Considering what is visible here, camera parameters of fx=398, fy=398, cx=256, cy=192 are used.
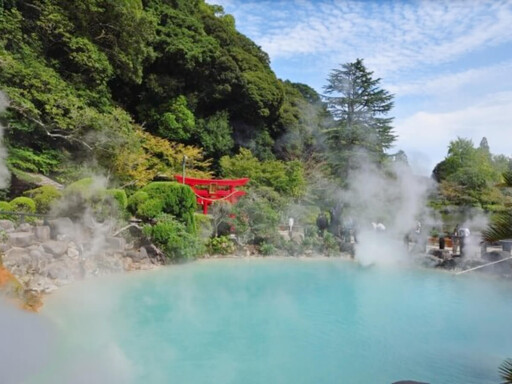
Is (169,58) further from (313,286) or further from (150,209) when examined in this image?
(313,286)

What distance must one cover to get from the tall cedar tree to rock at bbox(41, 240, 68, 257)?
15294 mm

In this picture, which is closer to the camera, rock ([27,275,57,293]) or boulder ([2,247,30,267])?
rock ([27,275,57,293])

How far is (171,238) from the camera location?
38.2 ft

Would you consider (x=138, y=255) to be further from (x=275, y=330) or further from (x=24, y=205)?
(x=275, y=330)

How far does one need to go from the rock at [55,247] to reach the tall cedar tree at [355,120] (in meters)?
15.3

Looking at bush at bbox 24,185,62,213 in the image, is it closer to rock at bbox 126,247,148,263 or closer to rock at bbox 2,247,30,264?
rock at bbox 2,247,30,264

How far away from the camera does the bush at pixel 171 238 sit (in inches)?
459

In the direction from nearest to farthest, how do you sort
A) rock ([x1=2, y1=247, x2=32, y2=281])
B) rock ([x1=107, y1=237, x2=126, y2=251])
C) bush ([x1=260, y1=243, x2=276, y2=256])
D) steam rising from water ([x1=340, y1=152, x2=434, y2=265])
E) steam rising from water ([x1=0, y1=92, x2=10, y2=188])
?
rock ([x1=2, y1=247, x2=32, y2=281]) → rock ([x1=107, y1=237, x2=126, y2=251]) → steam rising from water ([x1=0, y1=92, x2=10, y2=188]) → steam rising from water ([x1=340, y1=152, x2=434, y2=265]) → bush ([x1=260, y1=243, x2=276, y2=256])

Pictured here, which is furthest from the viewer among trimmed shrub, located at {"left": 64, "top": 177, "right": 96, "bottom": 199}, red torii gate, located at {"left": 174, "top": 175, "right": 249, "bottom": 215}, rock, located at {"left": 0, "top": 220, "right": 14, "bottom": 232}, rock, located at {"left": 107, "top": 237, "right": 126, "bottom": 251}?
red torii gate, located at {"left": 174, "top": 175, "right": 249, "bottom": 215}

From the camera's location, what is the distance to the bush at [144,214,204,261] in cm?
1165

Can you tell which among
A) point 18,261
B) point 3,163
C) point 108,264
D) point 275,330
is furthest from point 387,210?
point 3,163

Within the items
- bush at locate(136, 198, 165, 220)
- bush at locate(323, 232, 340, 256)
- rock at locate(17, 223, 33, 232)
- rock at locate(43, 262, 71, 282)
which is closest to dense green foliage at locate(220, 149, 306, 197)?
bush at locate(323, 232, 340, 256)

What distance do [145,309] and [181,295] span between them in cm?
121

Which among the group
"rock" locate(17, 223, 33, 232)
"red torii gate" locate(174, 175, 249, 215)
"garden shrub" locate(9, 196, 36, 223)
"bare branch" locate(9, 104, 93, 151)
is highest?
"bare branch" locate(9, 104, 93, 151)
